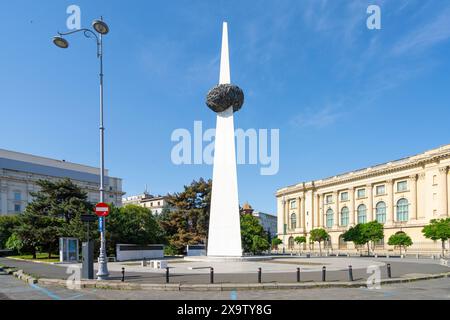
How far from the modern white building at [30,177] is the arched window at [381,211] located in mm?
72267

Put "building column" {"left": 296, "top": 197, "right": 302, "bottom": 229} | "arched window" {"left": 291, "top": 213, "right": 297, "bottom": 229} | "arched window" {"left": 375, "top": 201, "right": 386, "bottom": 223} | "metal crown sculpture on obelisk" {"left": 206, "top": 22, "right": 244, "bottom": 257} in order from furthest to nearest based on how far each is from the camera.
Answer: "arched window" {"left": 291, "top": 213, "right": 297, "bottom": 229} → "building column" {"left": 296, "top": 197, "right": 302, "bottom": 229} → "arched window" {"left": 375, "top": 201, "right": 386, "bottom": 223} → "metal crown sculpture on obelisk" {"left": 206, "top": 22, "right": 244, "bottom": 257}

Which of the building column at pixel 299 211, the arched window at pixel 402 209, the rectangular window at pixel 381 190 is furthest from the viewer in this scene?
the building column at pixel 299 211

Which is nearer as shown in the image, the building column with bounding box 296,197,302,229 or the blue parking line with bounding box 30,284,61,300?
the blue parking line with bounding box 30,284,61,300

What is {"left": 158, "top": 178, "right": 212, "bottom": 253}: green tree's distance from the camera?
53219 millimetres

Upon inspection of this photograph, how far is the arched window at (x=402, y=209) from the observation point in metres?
81.7

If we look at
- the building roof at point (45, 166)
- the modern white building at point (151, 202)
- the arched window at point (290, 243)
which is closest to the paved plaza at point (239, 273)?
the arched window at point (290, 243)

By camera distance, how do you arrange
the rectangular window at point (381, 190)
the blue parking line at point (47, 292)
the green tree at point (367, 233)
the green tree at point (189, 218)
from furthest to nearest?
the rectangular window at point (381, 190) → the green tree at point (367, 233) → the green tree at point (189, 218) → the blue parking line at point (47, 292)

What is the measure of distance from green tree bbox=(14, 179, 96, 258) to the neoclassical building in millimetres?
60943

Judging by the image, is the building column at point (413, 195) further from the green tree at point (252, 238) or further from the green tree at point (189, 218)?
the green tree at point (189, 218)

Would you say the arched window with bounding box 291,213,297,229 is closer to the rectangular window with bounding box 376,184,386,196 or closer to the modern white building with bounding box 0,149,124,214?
the rectangular window with bounding box 376,184,386,196

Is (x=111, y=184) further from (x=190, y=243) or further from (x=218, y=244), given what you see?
(x=218, y=244)

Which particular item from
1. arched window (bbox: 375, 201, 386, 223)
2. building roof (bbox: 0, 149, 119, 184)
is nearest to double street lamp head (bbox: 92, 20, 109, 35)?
arched window (bbox: 375, 201, 386, 223)

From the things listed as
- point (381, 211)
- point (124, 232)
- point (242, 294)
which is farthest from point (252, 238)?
point (381, 211)

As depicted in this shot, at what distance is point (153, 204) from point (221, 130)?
115555mm
